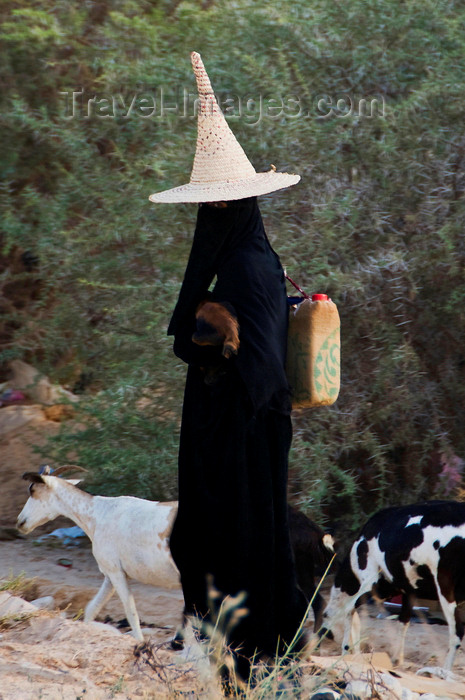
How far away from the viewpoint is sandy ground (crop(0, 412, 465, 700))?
3207 mm

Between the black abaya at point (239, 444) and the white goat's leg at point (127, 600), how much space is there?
133 centimetres

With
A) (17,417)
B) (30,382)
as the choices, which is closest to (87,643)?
(17,417)

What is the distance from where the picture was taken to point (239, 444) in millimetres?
3109

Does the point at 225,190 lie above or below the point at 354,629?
above

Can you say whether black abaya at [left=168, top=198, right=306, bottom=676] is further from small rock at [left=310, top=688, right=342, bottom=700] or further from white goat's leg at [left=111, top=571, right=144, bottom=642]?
white goat's leg at [left=111, top=571, right=144, bottom=642]

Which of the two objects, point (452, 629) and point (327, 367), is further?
point (452, 629)

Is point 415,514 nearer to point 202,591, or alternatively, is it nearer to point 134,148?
point 202,591

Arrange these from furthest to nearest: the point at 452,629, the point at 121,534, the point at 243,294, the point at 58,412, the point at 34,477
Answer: the point at 58,412
the point at 34,477
the point at 121,534
the point at 452,629
the point at 243,294

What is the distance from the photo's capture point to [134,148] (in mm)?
6863

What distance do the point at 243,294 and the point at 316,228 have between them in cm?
255

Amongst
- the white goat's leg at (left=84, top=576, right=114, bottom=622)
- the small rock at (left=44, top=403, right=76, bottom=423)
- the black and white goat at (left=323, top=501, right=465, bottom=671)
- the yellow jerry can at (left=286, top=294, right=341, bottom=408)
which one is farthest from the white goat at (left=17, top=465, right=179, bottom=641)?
the small rock at (left=44, top=403, right=76, bottom=423)

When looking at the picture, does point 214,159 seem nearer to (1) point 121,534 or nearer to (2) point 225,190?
(2) point 225,190

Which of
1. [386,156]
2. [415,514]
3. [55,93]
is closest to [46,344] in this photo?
[55,93]

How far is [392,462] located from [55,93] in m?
4.69
